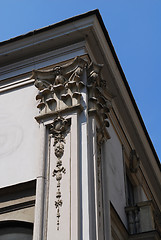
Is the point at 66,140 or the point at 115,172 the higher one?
the point at 115,172

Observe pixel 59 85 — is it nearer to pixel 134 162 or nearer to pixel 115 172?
pixel 115 172

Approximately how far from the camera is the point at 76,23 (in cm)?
1267

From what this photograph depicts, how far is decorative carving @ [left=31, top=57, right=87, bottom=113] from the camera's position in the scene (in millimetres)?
11289

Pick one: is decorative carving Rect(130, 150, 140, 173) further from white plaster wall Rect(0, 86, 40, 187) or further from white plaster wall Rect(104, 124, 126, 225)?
white plaster wall Rect(0, 86, 40, 187)

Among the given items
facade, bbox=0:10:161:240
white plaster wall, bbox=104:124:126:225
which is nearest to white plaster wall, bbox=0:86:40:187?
facade, bbox=0:10:161:240

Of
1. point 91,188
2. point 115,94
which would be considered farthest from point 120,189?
point 91,188

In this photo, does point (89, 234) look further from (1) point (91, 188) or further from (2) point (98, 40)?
(2) point (98, 40)

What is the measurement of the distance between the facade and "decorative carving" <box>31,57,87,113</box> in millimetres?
22

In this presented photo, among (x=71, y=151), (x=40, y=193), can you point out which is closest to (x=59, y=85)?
(x=71, y=151)

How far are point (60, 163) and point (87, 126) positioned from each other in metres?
1.01

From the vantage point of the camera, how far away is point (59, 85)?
37.9 feet

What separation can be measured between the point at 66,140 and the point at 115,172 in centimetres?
298

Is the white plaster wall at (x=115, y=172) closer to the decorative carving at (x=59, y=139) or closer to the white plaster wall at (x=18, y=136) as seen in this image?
the decorative carving at (x=59, y=139)

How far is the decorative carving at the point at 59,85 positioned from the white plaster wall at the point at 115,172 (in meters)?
1.52
